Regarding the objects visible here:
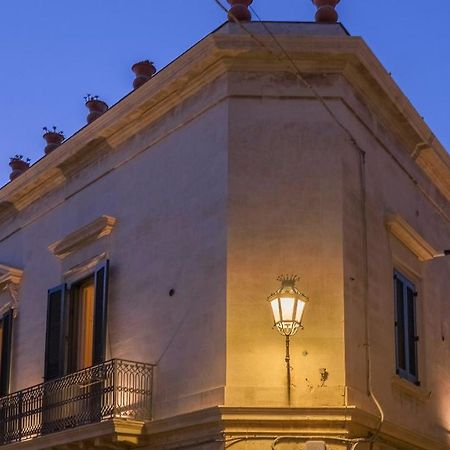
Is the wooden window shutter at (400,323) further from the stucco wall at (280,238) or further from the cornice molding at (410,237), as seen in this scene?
the stucco wall at (280,238)

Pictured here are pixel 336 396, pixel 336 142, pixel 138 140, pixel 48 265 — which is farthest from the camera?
pixel 48 265

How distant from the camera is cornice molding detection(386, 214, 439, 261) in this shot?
15.5 m

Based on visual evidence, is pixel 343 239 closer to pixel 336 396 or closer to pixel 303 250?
pixel 303 250

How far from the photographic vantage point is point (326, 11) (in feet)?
51.1

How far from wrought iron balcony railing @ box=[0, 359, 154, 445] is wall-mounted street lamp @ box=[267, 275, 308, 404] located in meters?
2.33

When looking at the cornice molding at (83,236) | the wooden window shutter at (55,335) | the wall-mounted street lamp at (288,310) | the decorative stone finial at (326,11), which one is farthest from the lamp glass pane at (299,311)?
the wooden window shutter at (55,335)

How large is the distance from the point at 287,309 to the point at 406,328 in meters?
3.18

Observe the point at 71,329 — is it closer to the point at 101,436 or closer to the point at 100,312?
the point at 100,312

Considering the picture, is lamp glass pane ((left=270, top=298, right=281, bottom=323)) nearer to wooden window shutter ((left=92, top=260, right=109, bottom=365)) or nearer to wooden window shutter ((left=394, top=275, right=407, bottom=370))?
wooden window shutter ((left=394, top=275, right=407, bottom=370))

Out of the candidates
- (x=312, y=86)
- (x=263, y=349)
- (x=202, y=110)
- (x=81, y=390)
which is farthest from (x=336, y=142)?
(x=81, y=390)

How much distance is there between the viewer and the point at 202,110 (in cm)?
1520

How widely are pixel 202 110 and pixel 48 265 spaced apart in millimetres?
4688

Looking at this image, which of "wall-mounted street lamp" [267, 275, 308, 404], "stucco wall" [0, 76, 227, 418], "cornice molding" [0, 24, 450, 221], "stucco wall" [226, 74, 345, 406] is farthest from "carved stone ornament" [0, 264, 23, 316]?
"wall-mounted street lamp" [267, 275, 308, 404]

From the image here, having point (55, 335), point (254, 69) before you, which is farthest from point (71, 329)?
point (254, 69)
